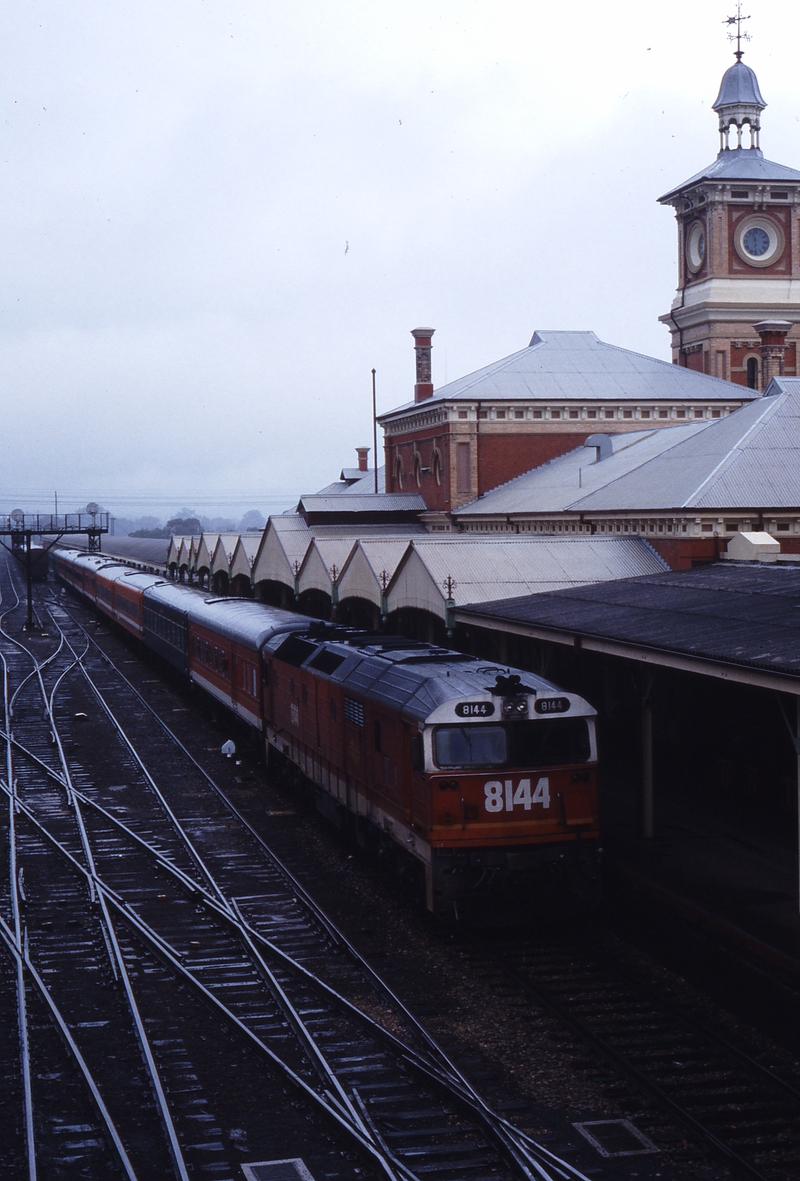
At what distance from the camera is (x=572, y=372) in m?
50.3

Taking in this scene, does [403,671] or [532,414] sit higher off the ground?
[532,414]

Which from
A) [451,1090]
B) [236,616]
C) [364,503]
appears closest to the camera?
[451,1090]

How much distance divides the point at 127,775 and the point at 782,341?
26.3 meters

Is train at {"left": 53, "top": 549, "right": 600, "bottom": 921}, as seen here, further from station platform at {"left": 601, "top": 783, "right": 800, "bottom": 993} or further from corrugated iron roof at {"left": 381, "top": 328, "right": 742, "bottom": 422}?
corrugated iron roof at {"left": 381, "top": 328, "right": 742, "bottom": 422}

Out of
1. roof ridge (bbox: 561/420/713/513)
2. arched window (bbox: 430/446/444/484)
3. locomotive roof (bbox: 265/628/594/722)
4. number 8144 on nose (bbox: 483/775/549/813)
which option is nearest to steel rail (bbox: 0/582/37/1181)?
locomotive roof (bbox: 265/628/594/722)

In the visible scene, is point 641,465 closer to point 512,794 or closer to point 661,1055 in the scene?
point 512,794

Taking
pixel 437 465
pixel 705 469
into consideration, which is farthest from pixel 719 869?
pixel 437 465

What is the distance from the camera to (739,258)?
61531 mm

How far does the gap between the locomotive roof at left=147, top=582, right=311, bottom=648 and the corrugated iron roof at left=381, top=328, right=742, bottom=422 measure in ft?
45.1

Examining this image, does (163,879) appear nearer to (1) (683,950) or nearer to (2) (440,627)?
(1) (683,950)

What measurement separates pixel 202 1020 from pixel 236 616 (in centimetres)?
1788

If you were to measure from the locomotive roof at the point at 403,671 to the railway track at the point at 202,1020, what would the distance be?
301 cm

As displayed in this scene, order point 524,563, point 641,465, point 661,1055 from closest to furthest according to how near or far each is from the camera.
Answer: point 661,1055
point 524,563
point 641,465

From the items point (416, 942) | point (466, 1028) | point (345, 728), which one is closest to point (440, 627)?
point (345, 728)
